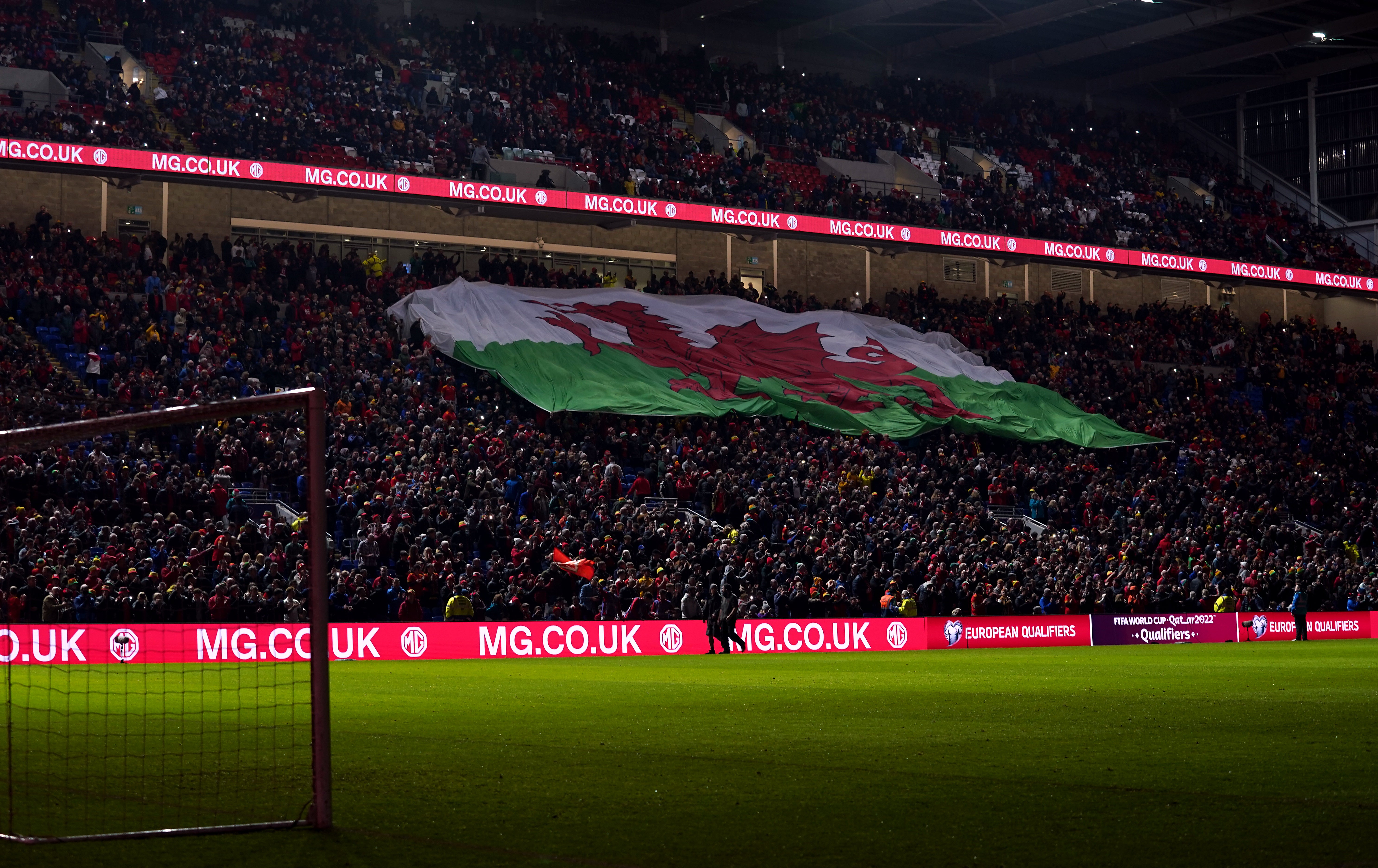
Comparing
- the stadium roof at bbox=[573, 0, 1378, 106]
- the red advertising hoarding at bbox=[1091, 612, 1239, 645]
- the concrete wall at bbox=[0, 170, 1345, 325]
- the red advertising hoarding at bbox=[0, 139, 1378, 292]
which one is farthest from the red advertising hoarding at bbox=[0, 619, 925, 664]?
the stadium roof at bbox=[573, 0, 1378, 106]

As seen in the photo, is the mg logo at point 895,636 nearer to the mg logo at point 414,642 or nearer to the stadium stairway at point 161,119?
the mg logo at point 414,642

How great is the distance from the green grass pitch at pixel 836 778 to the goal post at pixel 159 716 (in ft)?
1.64

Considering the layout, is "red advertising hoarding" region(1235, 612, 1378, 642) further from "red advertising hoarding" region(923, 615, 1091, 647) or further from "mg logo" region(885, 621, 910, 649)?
"mg logo" region(885, 621, 910, 649)

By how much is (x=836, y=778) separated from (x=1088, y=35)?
2383 inches

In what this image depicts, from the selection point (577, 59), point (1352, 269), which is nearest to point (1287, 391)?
point (1352, 269)

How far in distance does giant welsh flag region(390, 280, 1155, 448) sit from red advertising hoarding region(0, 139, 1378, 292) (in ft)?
9.84

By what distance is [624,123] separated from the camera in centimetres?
5391

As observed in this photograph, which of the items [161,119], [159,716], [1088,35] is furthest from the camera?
[1088,35]

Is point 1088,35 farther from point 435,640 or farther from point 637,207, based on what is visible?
point 435,640

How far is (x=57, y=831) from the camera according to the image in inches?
328

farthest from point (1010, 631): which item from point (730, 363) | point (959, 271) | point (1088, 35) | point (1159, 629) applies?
point (1088, 35)

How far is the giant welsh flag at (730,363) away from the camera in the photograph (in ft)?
137

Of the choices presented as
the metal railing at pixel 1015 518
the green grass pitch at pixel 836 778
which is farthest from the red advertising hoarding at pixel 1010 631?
the green grass pitch at pixel 836 778

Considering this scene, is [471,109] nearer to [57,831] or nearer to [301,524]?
[301,524]
